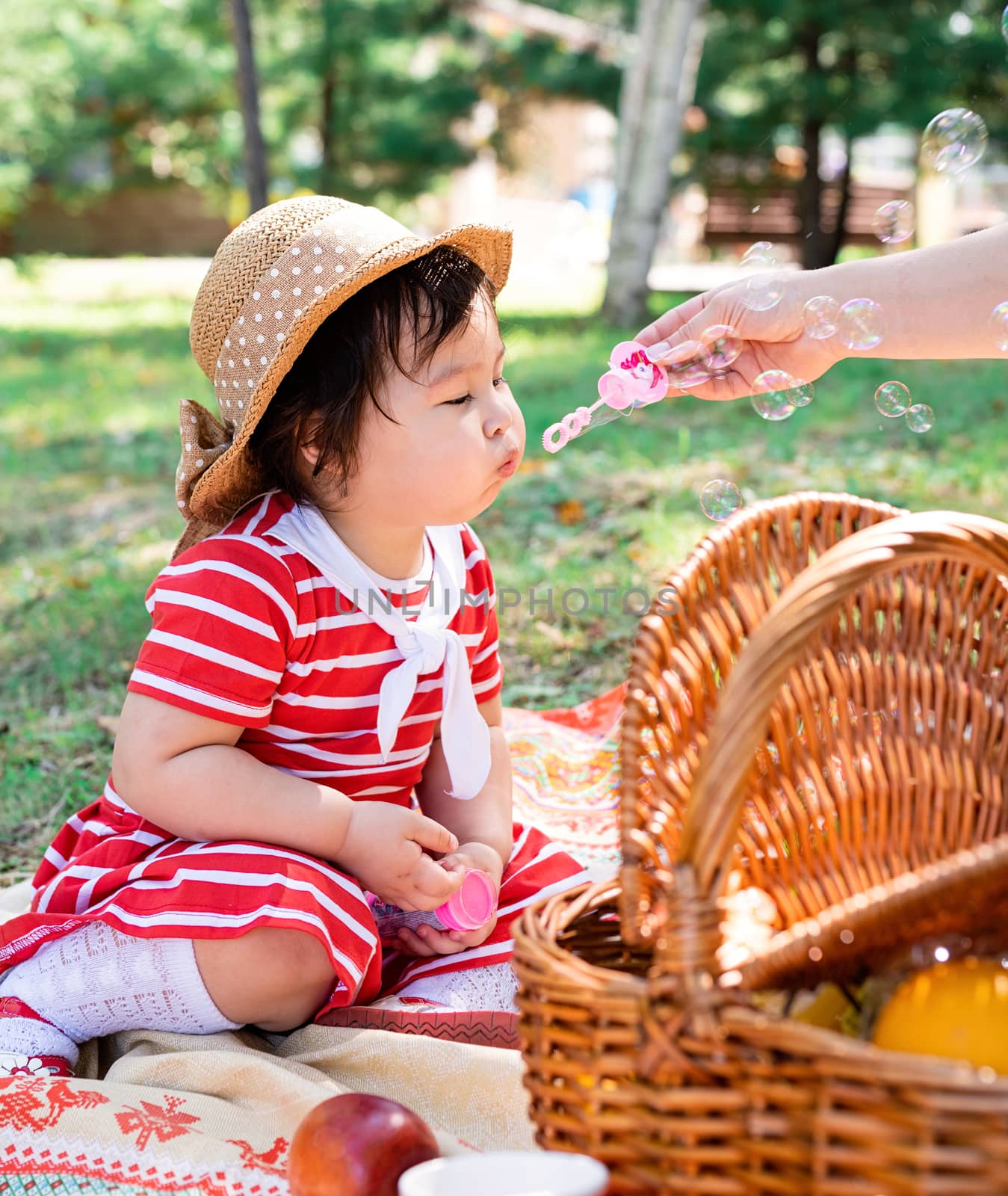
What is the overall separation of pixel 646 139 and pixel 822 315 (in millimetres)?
5014

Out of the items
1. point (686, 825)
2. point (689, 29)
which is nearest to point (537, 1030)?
point (686, 825)

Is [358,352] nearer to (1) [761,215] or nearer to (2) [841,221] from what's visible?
(2) [841,221]

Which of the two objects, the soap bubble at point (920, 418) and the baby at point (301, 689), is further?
the soap bubble at point (920, 418)

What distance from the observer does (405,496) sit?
1.52 m

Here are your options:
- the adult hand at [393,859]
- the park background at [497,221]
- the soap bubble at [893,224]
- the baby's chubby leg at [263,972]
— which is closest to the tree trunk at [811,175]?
the park background at [497,221]

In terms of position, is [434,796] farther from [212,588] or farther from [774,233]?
[774,233]

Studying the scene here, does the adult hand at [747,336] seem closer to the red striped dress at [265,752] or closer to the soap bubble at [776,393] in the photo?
the soap bubble at [776,393]

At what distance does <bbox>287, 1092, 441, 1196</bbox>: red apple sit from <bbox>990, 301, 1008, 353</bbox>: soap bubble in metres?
1.06

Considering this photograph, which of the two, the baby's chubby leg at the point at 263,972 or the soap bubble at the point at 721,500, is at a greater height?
the soap bubble at the point at 721,500

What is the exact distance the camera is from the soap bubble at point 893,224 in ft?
5.92

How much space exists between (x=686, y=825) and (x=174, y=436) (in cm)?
418

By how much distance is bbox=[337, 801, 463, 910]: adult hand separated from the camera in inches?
57.8

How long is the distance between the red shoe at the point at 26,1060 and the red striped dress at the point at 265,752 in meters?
0.05

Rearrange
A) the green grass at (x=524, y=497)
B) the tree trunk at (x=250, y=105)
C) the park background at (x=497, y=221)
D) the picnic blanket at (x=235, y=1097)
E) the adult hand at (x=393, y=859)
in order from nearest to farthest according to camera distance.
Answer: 1. the picnic blanket at (x=235, y=1097)
2. the adult hand at (x=393, y=859)
3. the green grass at (x=524, y=497)
4. the park background at (x=497, y=221)
5. the tree trunk at (x=250, y=105)
